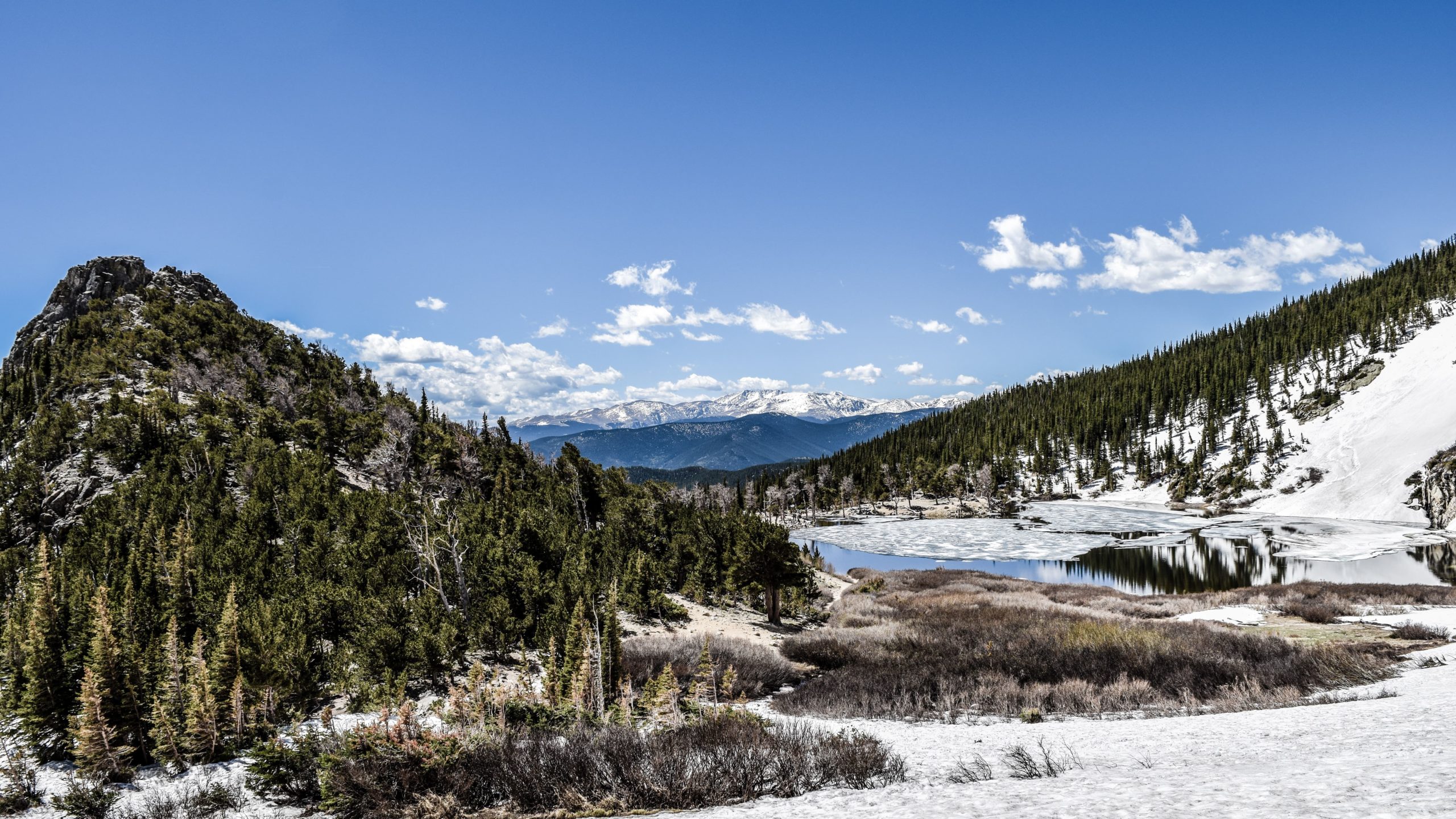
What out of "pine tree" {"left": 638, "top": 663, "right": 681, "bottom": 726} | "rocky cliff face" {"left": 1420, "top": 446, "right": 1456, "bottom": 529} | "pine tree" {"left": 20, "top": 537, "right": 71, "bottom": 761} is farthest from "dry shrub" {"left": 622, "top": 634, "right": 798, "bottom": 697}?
"rocky cliff face" {"left": 1420, "top": 446, "right": 1456, "bottom": 529}

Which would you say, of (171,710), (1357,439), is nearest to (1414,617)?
(171,710)

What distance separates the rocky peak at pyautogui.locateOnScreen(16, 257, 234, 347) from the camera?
72562 mm

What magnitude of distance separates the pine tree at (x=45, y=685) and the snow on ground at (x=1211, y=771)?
12.5m

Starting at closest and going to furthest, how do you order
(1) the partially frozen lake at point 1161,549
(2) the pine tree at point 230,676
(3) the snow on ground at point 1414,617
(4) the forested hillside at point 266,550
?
(2) the pine tree at point 230,676
(4) the forested hillside at point 266,550
(3) the snow on ground at point 1414,617
(1) the partially frozen lake at point 1161,549

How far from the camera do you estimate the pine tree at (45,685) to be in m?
11.4

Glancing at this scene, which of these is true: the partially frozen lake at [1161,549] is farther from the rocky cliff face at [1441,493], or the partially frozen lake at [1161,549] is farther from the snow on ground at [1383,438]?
the snow on ground at [1383,438]

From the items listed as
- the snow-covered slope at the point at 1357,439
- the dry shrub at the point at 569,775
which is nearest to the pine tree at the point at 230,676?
the dry shrub at the point at 569,775

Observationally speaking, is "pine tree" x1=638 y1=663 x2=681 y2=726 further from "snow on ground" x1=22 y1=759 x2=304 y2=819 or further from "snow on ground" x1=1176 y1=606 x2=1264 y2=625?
"snow on ground" x1=1176 y1=606 x2=1264 y2=625

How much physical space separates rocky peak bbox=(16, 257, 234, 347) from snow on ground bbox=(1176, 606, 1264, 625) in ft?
336

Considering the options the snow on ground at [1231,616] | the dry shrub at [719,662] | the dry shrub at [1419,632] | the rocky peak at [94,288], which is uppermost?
the rocky peak at [94,288]

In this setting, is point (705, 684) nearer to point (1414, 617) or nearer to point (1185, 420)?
point (1414, 617)

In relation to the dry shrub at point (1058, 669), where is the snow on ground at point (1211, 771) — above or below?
above

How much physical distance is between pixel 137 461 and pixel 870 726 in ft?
156

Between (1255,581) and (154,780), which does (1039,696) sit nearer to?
(154,780)
